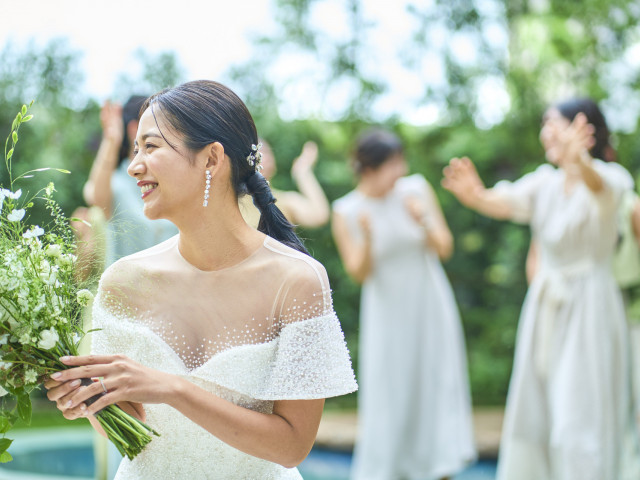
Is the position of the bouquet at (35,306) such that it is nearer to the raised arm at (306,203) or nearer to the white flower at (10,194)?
the white flower at (10,194)

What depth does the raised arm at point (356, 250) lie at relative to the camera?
5.99m

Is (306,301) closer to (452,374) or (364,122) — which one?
(452,374)

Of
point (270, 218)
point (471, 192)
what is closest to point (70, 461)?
point (471, 192)

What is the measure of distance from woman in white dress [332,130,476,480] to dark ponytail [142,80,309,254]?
3.87m

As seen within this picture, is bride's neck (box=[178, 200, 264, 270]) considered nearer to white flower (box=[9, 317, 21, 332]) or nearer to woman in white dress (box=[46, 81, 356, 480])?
woman in white dress (box=[46, 81, 356, 480])

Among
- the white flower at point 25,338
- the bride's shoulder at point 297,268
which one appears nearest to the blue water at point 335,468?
the bride's shoulder at point 297,268

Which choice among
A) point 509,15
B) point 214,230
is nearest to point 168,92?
point 214,230

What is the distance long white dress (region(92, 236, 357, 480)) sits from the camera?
2.07 meters

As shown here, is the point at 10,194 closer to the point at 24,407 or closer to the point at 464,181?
the point at 24,407

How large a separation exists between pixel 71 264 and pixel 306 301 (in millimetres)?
561

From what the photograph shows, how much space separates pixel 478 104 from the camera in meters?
9.62

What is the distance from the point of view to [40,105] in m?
8.52

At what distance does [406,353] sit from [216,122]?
14.2 ft

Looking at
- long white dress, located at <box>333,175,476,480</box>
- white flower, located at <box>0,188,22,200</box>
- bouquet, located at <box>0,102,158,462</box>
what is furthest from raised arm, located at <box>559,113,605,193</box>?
white flower, located at <box>0,188,22,200</box>
